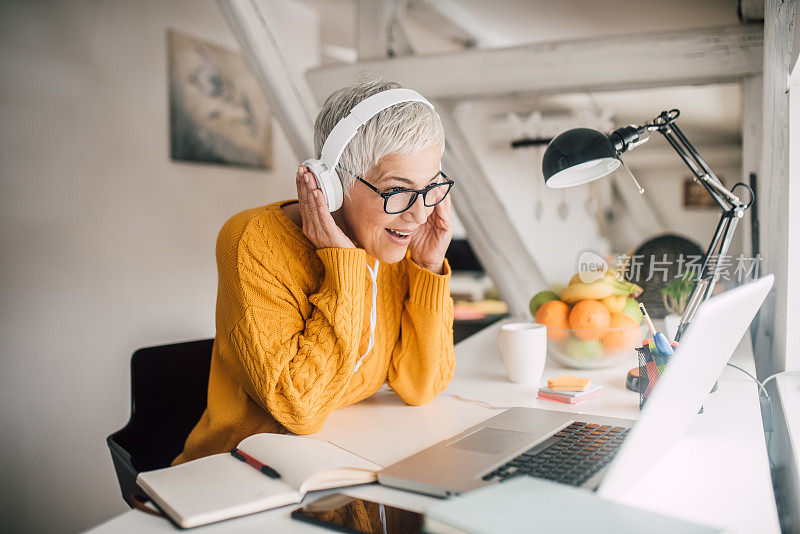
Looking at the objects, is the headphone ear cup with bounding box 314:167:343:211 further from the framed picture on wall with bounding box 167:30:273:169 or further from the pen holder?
the framed picture on wall with bounding box 167:30:273:169

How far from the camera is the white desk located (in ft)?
2.62

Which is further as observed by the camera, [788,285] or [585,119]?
[585,119]

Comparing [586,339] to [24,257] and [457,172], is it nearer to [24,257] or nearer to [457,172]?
[457,172]

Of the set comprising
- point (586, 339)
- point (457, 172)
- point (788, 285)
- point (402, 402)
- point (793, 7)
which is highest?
point (793, 7)

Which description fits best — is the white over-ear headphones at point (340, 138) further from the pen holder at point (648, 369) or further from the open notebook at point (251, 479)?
the pen holder at point (648, 369)

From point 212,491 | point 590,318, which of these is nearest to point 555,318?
point 590,318

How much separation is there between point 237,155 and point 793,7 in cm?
247

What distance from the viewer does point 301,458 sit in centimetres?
92

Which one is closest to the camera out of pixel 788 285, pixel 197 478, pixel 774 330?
pixel 197 478

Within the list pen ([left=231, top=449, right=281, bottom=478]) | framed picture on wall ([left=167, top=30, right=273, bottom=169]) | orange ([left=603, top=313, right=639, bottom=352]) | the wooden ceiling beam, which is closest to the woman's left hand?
orange ([left=603, top=313, right=639, bottom=352])

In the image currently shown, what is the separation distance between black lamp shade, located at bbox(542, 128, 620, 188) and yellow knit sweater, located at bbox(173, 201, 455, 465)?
1.17 ft

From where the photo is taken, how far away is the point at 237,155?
3172 millimetres

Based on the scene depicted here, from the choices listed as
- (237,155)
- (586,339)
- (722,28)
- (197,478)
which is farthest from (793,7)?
(237,155)

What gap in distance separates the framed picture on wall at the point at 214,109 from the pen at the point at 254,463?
2.16 metres
